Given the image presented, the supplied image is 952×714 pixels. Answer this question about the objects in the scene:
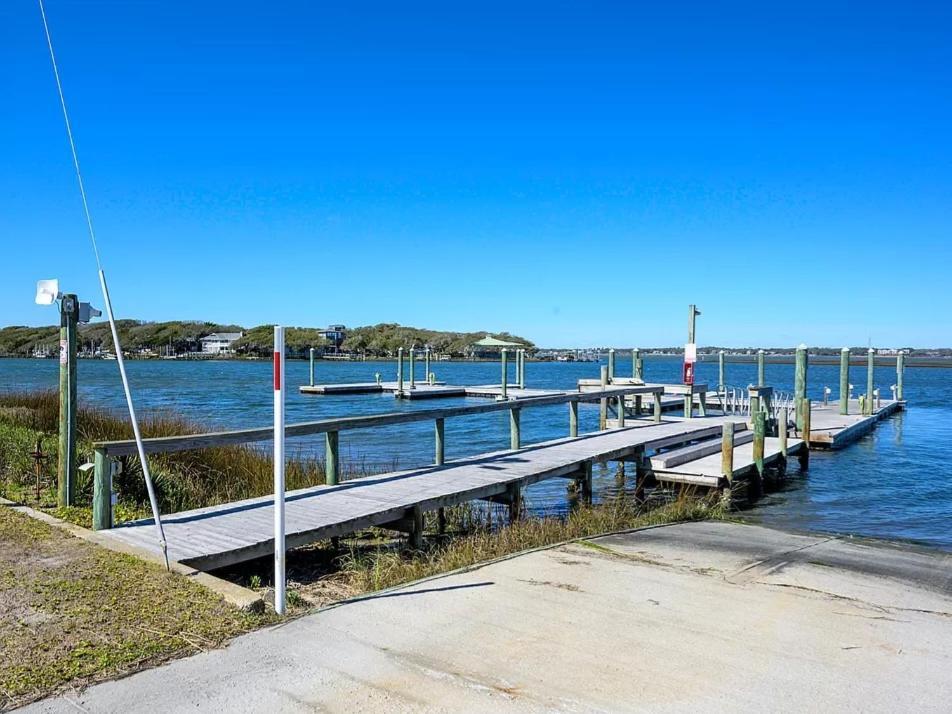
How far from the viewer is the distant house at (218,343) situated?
147750mm

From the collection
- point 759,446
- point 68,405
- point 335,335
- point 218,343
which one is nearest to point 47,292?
point 68,405

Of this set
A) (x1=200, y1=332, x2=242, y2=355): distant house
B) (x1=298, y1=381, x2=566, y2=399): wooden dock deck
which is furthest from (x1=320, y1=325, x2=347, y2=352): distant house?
(x1=298, y1=381, x2=566, y2=399): wooden dock deck

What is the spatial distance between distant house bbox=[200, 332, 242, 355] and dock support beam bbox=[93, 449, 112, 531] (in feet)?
479

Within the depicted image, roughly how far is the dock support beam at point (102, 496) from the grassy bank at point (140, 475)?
459mm

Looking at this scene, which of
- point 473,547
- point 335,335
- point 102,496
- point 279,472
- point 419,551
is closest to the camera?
point 279,472

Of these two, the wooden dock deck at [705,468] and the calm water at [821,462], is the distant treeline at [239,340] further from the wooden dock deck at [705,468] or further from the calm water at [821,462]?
the wooden dock deck at [705,468]

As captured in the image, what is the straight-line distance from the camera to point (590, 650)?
13.2 feet

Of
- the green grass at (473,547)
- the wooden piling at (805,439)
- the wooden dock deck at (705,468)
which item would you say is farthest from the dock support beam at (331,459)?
the wooden piling at (805,439)

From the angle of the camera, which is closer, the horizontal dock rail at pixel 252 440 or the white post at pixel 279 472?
the white post at pixel 279 472

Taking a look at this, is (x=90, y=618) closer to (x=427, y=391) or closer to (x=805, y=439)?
(x=805, y=439)

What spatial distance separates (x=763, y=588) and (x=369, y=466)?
993cm

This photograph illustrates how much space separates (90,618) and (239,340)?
150 metres

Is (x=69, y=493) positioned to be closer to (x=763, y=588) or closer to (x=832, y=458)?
(x=763, y=588)

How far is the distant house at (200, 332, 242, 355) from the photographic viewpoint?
485ft
